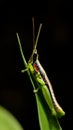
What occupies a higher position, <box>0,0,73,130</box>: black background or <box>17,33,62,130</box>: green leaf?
<box>0,0,73,130</box>: black background

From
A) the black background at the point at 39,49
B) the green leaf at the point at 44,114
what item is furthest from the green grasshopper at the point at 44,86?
the black background at the point at 39,49

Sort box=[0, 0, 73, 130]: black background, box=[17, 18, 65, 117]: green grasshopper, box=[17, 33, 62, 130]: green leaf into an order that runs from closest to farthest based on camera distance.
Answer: box=[17, 33, 62, 130]: green leaf, box=[17, 18, 65, 117]: green grasshopper, box=[0, 0, 73, 130]: black background

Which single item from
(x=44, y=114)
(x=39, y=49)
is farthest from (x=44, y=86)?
(x=39, y=49)

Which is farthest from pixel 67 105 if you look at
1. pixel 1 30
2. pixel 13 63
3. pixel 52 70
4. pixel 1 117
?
pixel 1 117

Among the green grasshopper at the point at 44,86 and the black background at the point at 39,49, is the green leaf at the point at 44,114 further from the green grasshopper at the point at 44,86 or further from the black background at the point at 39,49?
the black background at the point at 39,49

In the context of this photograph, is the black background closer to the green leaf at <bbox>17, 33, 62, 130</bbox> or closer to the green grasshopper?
the green grasshopper

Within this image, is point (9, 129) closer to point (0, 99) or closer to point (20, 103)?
point (0, 99)

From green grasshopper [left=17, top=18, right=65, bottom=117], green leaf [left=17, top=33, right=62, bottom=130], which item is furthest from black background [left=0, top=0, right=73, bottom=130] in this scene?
green leaf [left=17, top=33, right=62, bottom=130]

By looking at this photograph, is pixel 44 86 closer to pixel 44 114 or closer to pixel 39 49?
pixel 44 114
